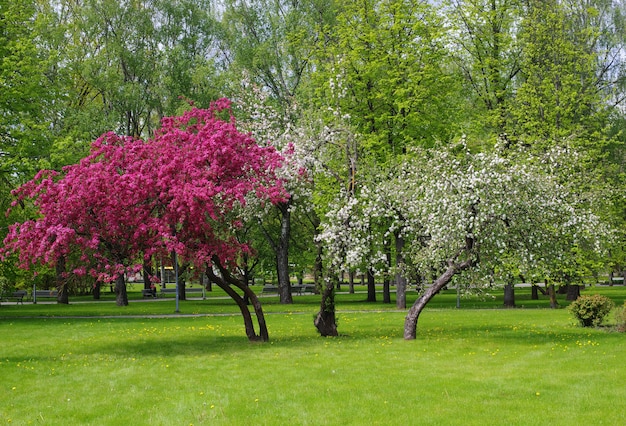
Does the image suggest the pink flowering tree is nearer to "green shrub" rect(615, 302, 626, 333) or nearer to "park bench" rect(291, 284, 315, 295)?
"green shrub" rect(615, 302, 626, 333)

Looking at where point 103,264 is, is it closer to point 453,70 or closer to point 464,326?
point 464,326

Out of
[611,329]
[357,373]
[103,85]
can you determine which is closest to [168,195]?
[357,373]

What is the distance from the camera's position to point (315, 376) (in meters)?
15.0

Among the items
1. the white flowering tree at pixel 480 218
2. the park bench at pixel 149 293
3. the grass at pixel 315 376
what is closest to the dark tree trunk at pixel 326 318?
the grass at pixel 315 376

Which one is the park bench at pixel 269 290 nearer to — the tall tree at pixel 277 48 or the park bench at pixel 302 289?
the park bench at pixel 302 289

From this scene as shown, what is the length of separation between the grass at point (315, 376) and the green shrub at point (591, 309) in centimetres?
72

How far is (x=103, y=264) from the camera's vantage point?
19172 millimetres

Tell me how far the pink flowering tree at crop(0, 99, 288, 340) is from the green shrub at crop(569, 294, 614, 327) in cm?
1241

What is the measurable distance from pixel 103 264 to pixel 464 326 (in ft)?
46.8

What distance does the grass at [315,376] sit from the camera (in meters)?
11.5

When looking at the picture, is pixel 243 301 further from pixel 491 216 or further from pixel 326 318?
pixel 491 216

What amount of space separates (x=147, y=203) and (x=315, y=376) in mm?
7939

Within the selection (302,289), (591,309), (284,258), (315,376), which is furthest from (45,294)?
(315,376)

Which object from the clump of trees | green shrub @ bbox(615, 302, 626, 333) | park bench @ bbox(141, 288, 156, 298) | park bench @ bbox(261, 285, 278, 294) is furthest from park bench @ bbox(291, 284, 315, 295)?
green shrub @ bbox(615, 302, 626, 333)
